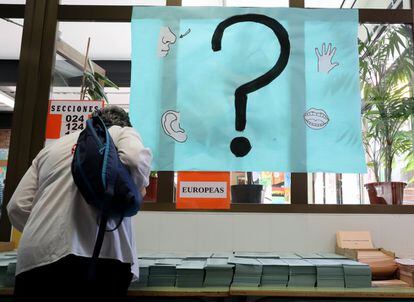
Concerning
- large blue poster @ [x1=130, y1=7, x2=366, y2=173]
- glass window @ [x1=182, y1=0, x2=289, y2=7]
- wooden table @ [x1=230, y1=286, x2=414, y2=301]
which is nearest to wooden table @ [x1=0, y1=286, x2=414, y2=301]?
wooden table @ [x1=230, y1=286, x2=414, y2=301]

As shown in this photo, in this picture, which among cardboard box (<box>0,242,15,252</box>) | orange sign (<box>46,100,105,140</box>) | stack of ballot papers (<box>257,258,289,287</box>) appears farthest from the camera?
orange sign (<box>46,100,105,140</box>)

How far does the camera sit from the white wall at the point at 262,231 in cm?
245

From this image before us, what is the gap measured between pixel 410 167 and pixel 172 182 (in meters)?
1.60

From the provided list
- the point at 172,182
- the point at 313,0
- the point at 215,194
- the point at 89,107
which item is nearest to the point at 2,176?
the point at 89,107

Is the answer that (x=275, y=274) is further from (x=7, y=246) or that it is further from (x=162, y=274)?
(x=7, y=246)

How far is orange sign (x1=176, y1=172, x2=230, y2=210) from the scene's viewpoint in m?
2.46

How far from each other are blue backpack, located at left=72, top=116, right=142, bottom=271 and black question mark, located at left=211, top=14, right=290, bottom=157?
1189mm

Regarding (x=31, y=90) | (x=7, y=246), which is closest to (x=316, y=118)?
(x=31, y=90)

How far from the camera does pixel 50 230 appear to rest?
143 cm

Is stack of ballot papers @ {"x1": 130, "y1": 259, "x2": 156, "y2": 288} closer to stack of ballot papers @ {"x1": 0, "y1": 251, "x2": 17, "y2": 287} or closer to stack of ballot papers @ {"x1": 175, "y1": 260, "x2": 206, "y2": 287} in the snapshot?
stack of ballot papers @ {"x1": 175, "y1": 260, "x2": 206, "y2": 287}

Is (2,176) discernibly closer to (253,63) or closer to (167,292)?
(167,292)

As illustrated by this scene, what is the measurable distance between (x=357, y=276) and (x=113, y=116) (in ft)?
4.43

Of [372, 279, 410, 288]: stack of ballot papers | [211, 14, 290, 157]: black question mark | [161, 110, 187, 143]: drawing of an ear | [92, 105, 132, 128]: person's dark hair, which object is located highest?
[211, 14, 290, 157]: black question mark

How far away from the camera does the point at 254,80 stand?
2609 mm
